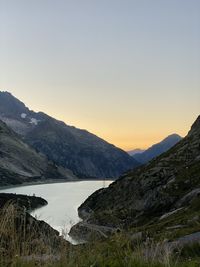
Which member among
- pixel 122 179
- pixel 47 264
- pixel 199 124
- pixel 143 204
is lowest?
pixel 47 264

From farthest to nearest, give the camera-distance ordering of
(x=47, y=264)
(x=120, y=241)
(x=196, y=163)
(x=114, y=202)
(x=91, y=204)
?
(x=91, y=204) → (x=114, y=202) → (x=196, y=163) → (x=120, y=241) → (x=47, y=264)

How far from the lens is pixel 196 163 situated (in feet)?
354

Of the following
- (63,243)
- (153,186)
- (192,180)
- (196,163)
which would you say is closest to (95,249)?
(63,243)

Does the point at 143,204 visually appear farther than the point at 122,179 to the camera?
No

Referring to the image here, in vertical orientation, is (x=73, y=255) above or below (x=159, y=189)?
below

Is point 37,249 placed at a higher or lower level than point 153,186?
lower

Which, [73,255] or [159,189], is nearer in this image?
[73,255]

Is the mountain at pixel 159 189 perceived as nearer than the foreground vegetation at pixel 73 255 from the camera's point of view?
No

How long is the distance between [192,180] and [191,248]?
77319mm

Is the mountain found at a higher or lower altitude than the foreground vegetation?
higher

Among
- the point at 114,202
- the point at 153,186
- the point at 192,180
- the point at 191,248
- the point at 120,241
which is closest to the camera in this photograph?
the point at 120,241

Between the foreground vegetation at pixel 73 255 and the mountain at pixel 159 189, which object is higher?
the mountain at pixel 159 189

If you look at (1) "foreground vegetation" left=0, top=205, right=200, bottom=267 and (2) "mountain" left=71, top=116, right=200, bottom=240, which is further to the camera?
(2) "mountain" left=71, top=116, right=200, bottom=240

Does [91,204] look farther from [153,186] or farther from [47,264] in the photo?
[47,264]
